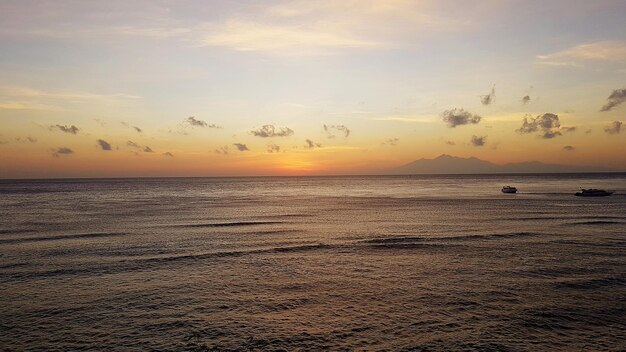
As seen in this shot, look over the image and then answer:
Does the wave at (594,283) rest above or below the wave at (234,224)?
above

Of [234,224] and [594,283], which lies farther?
[234,224]

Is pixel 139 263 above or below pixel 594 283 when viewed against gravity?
below

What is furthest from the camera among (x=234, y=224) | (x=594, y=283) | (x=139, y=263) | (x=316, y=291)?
(x=234, y=224)

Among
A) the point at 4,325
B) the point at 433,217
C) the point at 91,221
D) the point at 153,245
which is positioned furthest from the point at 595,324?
the point at 91,221

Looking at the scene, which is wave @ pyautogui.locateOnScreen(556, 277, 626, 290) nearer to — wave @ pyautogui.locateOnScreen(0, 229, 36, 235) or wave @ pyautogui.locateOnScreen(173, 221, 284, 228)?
wave @ pyautogui.locateOnScreen(173, 221, 284, 228)

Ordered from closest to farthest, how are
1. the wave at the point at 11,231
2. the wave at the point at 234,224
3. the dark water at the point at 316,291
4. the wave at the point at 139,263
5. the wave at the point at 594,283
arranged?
the dark water at the point at 316,291, the wave at the point at 594,283, the wave at the point at 139,263, the wave at the point at 11,231, the wave at the point at 234,224

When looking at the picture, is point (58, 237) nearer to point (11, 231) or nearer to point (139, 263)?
point (11, 231)

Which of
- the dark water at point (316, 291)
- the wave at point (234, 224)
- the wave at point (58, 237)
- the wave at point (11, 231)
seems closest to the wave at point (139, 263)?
the dark water at point (316, 291)

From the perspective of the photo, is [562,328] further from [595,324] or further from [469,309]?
[469,309]

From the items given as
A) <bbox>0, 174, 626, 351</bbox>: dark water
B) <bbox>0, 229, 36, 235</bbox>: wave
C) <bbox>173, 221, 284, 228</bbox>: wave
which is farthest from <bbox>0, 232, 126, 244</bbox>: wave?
<bbox>173, 221, 284, 228</bbox>: wave

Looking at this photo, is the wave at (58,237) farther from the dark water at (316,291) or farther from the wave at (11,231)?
the wave at (11,231)

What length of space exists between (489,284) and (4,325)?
90.3 ft

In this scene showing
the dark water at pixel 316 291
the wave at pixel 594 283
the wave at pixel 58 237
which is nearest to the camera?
the dark water at pixel 316 291

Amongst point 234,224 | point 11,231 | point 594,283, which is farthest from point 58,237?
point 594,283
